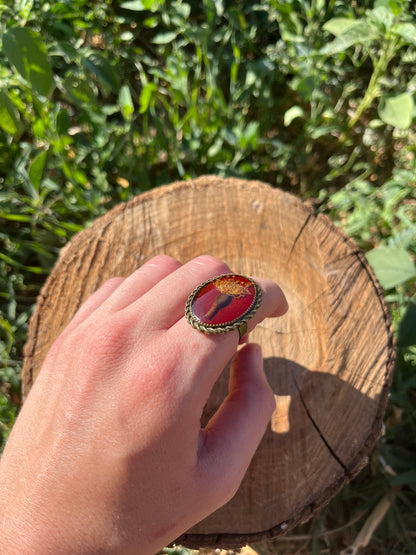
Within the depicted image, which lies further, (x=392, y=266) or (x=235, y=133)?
(x=235, y=133)

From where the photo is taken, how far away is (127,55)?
2037 millimetres

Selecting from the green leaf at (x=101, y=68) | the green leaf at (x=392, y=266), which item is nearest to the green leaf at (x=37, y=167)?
the green leaf at (x=101, y=68)

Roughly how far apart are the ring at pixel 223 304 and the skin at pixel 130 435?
0.02m

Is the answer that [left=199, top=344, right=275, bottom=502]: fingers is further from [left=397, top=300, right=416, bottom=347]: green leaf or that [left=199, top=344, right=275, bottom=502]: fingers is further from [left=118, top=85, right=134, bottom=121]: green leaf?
[left=118, top=85, right=134, bottom=121]: green leaf

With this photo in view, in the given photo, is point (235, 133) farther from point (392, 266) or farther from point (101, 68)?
point (392, 266)

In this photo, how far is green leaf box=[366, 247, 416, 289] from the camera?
162cm

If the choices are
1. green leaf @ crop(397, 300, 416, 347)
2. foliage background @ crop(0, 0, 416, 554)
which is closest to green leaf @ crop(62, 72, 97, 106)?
foliage background @ crop(0, 0, 416, 554)

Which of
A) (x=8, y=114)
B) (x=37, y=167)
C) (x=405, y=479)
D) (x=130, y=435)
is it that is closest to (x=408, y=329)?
(x=405, y=479)

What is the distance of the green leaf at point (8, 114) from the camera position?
136 centimetres

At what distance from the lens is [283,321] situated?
1262 mm

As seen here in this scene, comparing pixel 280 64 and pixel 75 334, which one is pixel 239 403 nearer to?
pixel 75 334

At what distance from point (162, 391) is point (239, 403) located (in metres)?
0.18

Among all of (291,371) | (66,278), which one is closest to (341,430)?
(291,371)

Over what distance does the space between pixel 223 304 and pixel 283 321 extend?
1.16 feet
